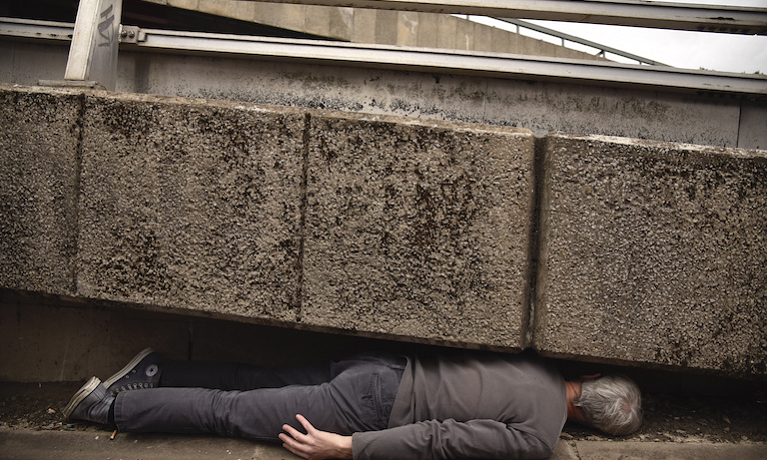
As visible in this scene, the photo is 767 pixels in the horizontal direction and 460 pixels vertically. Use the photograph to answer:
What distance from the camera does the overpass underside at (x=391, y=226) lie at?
2.18m

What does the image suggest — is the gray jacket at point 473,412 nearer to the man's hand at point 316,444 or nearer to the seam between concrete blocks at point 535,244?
the man's hand at point 316,444

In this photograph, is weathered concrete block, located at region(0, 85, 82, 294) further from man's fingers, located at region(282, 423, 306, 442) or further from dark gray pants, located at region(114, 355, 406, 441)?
man's fingers, located at region(282, 423, 306, 442)

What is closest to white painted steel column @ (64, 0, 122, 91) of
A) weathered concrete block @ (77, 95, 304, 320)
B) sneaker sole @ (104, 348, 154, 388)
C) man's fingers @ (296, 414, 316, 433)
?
weathered concrete block @ (77, 95, 304, 320)

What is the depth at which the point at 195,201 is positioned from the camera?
7.40 feet

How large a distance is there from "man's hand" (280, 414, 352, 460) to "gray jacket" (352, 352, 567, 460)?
0.07 m

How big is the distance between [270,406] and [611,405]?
168cm

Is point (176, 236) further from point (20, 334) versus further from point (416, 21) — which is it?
point (416, 21)

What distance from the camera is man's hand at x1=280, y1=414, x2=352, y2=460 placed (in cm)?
213

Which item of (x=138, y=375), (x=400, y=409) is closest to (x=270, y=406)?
(x=400, y=409)

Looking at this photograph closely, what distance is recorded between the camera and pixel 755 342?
2234 millimetres

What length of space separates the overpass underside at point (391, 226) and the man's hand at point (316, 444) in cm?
46

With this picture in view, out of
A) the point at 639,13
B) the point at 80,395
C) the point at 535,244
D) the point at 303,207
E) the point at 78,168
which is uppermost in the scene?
the point at 639,13

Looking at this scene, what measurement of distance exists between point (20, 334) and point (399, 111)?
2558mm

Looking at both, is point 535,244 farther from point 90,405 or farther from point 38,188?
point 38,188
